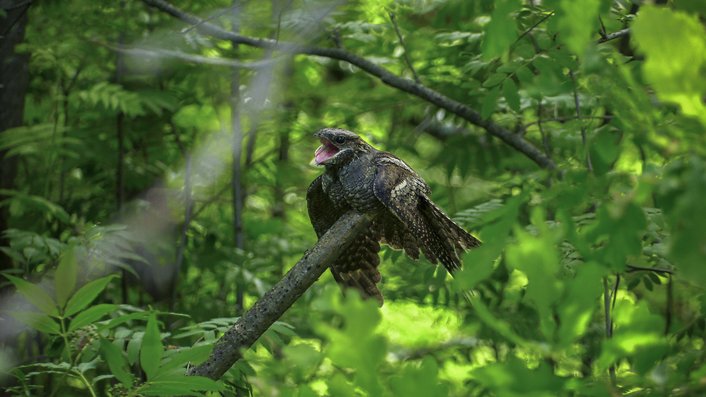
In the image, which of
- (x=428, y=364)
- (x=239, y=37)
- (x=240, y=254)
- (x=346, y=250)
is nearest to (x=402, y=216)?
(x=346, y=250)

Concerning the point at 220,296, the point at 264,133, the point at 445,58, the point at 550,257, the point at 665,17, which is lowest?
the point at 220,296

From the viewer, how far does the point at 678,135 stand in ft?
2.30

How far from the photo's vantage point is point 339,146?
155 cm

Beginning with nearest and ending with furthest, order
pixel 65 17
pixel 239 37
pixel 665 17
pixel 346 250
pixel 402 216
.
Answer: pixel 665 17 → pixel 402 216 → pixel 346 250 → pixel 239 37 → pixel 65 17

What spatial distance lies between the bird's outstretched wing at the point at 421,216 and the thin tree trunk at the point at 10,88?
170cm

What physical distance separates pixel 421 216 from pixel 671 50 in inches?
37.1

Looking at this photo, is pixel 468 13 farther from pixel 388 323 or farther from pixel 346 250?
pixel 346 250

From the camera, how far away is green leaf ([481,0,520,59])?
960mm

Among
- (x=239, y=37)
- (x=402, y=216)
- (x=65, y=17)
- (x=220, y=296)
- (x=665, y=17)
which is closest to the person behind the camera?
(x=665, y=17)

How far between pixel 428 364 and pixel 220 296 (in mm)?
2672

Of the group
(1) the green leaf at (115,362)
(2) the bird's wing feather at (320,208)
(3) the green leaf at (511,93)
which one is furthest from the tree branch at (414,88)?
(1) the green leaf at (115,362)

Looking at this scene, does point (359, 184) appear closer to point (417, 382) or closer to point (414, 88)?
point (417, 382)

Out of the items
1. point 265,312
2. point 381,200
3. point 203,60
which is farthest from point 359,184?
point 203,60

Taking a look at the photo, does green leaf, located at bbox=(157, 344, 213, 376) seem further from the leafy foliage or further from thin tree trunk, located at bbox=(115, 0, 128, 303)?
thin tree trunk, located at bbox=(115, 0, 128, 303)
